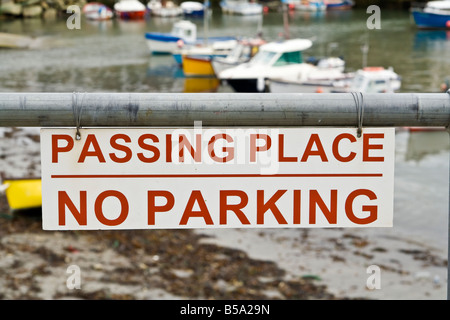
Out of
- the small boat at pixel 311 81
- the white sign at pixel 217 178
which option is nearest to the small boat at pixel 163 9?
the small boat at pixel 311 81

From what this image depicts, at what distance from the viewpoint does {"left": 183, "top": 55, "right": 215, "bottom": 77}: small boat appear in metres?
32.2

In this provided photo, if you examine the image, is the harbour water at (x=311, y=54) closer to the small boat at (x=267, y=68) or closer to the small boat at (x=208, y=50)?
the small boat at (x=208, y=50)

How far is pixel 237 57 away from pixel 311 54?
6588mm

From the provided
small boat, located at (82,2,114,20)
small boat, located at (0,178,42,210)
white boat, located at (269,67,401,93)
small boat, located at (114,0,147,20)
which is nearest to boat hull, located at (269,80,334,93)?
white boat, located at (269,67,401,93)

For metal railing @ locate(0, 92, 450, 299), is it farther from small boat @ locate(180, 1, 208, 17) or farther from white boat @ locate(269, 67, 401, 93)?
small boat @ locate(180, 1, 208, 17)

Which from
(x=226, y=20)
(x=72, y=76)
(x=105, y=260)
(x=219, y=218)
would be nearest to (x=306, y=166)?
(x=219, y=218)

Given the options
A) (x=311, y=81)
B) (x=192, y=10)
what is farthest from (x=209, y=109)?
(x=192, y=10)

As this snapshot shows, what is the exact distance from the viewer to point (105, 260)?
10797 mm

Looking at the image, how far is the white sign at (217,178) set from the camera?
1837 millimetres

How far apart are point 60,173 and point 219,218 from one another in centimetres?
40

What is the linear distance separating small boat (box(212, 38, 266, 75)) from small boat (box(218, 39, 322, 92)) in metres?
2.32

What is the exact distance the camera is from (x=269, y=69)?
27.1 meters

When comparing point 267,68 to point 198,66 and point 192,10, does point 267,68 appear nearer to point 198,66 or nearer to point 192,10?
point 198,66

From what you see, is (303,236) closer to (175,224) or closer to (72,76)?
(175,224)
